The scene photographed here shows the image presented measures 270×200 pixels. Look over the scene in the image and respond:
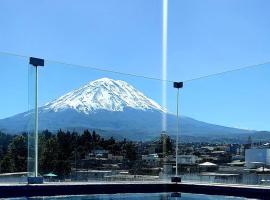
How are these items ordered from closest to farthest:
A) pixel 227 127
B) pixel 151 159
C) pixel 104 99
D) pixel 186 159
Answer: pixel 227 127 → pixel 186 159 → pixel 151 159 → pixel 104 99

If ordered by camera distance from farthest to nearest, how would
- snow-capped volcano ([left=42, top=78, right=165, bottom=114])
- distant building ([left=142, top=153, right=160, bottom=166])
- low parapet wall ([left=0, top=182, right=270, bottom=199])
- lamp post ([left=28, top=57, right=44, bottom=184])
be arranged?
1. distant building ([left=142, top=153, right=160, bottom=166])
2. snow-capped volcano ([left=42, top=78, right=165, bottom=114])
3. lamp post ([left=28, top=57, right=44, bottom=184])
4. low parapet wall ([left=0, top=182, right=270, bottom=199])

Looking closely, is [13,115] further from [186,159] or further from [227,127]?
[227,127]

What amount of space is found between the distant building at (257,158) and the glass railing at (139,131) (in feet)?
0.06

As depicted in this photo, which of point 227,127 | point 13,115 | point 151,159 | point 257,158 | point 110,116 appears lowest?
point 151,159

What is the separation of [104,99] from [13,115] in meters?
5.34

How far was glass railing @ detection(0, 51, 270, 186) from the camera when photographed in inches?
353

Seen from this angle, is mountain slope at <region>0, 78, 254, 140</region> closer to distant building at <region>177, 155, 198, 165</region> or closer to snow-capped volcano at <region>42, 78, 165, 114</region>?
snow-capped volcano at <region>42, 78, 165, 114</region>

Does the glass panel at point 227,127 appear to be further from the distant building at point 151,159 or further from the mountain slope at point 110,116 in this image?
the distant building at point 151,159

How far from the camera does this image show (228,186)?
358 inches

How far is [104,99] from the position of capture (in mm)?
14164

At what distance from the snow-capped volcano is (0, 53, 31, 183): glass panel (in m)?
0.56

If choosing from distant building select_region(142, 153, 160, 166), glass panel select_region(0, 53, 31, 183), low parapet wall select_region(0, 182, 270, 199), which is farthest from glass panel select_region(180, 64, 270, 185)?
glass panel select_region(0, 53, 31, 183)

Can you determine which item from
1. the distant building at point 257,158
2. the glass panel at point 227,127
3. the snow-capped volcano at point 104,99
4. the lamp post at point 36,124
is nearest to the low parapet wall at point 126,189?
the lamp post at point 36,124

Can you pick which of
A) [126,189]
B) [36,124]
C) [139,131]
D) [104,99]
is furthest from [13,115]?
[104,99]
